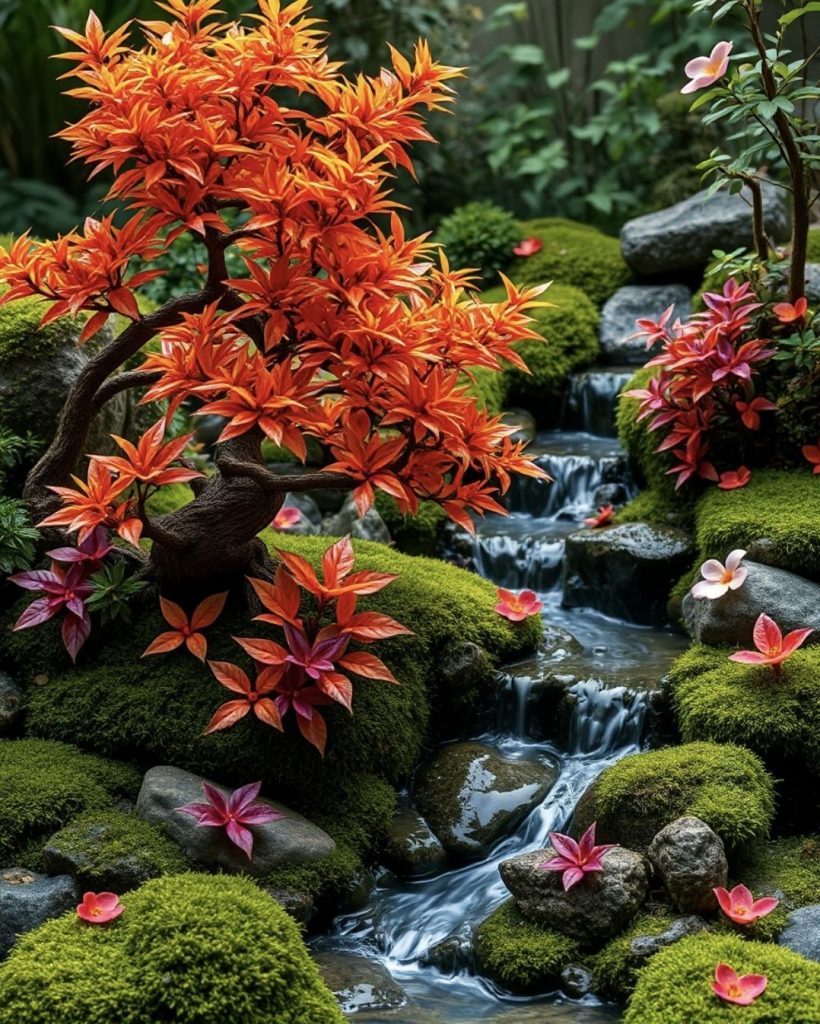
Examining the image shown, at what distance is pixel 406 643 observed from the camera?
4.85m

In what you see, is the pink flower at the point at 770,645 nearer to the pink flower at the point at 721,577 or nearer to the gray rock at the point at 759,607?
the pink flower at the point at 721,577

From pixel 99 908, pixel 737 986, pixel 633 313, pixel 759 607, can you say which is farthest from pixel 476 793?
pixel 633 313

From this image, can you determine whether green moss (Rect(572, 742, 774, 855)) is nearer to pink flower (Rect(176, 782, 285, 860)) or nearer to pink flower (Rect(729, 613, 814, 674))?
pink flower (Rect(729, 613, 814, 674))

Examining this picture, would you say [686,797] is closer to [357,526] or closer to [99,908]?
[99,908]

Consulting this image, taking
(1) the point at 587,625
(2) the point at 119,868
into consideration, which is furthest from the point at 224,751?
(1) the point at 587,625

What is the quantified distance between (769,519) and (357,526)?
211 cm

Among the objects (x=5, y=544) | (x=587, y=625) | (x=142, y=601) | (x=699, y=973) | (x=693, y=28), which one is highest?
(x=693, y=28)

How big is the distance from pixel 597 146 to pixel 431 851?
7.87 metres

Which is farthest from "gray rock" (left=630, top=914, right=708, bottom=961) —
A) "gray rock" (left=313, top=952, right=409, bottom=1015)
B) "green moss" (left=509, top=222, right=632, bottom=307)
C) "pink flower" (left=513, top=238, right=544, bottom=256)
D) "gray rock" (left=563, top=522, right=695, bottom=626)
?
"pink flower" (left=513, top=238, right=544, bottom=256)

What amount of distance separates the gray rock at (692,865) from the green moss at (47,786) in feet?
6.22

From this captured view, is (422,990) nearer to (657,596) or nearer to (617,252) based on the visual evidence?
(657,596)

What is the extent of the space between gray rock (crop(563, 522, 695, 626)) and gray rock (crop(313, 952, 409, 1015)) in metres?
2.54

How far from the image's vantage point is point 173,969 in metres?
3.26

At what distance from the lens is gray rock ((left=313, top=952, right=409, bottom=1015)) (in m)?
3.68
